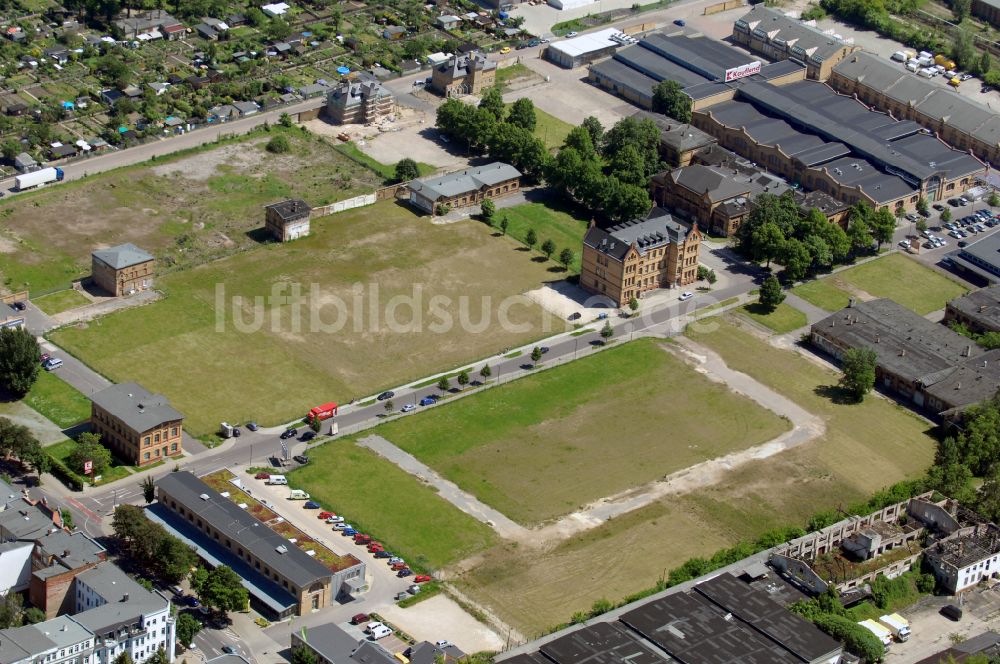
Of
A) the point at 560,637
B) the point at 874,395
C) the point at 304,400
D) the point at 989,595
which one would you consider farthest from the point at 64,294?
the point at 989,595

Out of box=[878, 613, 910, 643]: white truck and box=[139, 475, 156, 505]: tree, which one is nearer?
box=[878, 613, 910, 643]: white truck

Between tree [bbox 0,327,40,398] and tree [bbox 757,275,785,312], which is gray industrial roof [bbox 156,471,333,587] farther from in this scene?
tree [bbox 757,275,785,312]

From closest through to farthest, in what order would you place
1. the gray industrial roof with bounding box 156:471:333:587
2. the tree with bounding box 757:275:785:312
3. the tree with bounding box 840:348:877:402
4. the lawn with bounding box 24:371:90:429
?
the gray industrial roof with bounding box 156:471:333:587
the lawn with bounding box 24:371:90:429
the tree with bounding box 840:348:877:402
the tree with bounding box 757:275:785:312

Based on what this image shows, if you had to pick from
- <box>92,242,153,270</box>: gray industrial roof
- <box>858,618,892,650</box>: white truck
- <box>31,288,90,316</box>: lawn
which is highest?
<box>92,242,153,270</box>: gray industrial roof

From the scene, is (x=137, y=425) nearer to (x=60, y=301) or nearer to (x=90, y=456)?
(x=90, y=456)

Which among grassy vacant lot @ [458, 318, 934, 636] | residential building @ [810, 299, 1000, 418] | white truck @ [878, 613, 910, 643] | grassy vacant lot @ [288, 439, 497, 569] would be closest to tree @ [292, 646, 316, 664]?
grassy vacant lot @ [458, 318, 934, 636]

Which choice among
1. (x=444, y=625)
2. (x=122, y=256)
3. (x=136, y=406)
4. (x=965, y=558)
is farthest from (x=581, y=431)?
(x=122, y=256)

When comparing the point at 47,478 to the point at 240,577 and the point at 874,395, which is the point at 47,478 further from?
the point at 874,395
